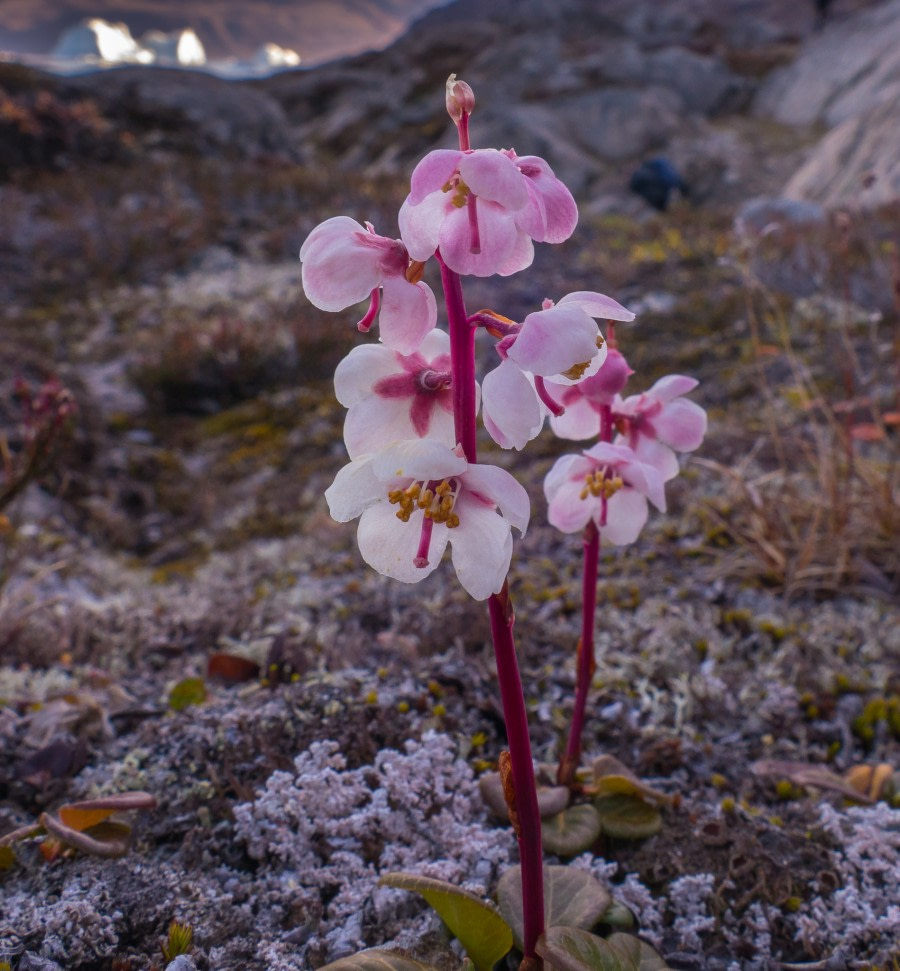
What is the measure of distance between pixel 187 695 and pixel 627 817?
112 centimetres

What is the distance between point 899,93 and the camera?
32.3ft

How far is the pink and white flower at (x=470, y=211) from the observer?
0.79m

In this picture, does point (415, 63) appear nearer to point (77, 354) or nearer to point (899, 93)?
point (899, 93)

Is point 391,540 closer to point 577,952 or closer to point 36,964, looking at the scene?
point 577,952

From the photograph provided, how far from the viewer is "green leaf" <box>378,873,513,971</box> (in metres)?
1.03

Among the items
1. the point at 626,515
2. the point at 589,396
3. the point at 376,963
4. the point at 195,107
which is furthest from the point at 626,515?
the point at 195,107

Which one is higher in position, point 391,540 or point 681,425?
point 681,425

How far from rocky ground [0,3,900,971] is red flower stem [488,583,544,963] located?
179mm

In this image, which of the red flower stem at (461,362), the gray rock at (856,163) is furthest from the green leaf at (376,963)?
the gray rock at (856,163)

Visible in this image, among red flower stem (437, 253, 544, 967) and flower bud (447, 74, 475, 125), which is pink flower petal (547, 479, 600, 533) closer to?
red flower stem (437, 253, 544, 967)

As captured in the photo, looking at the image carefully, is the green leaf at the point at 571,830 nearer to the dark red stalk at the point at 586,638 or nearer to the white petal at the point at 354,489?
the dark red stalk at the point at 586,638

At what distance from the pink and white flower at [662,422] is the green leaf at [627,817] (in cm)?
67

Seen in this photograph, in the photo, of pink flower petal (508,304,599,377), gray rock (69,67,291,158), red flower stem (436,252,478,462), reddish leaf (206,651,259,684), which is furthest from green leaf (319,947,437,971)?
gray rock (69,67,291,158)

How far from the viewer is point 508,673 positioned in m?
0.97
